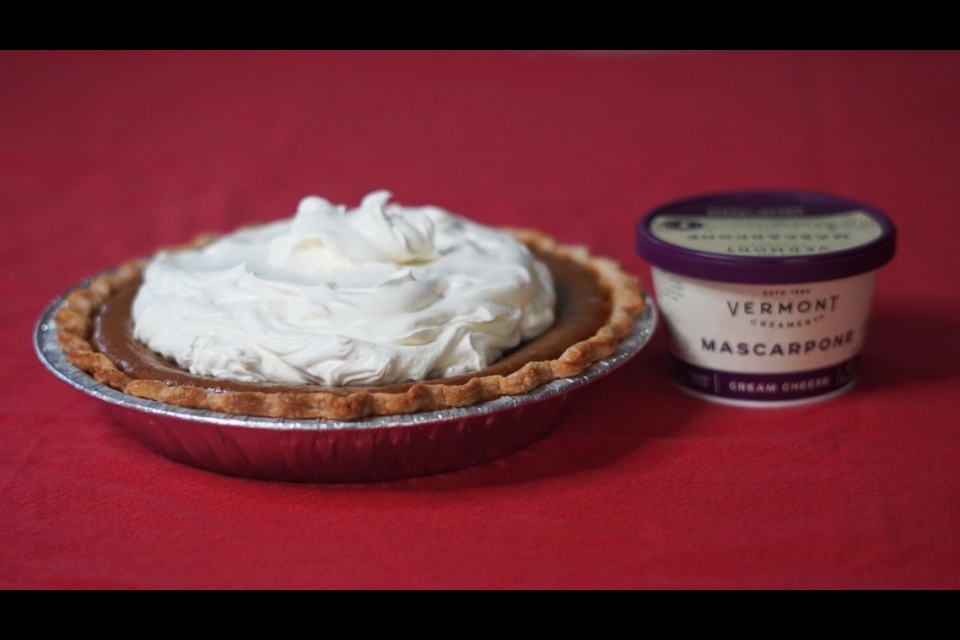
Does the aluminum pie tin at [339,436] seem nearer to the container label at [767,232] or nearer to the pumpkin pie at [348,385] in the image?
the pumpkin pie at [348,385]

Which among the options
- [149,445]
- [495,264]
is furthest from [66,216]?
[495,264]

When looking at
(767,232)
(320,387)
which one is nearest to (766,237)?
(767,232)

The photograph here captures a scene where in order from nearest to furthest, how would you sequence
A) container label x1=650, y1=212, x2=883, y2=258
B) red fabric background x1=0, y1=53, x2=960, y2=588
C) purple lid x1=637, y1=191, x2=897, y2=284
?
red fabric background x1=0, y1=53, x2=960, y2=588, purple lid x1=637, y1=191, x2=897, y2=284, container label x1=650, y1=212, x2=883, y2=258

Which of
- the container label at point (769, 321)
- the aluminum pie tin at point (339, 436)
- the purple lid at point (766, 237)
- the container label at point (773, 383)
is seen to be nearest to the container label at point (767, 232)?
the purple lid at point (766, 237)

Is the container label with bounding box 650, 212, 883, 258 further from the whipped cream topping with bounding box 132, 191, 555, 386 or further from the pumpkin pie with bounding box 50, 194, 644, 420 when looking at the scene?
the whipped cream topping with bounding box 132, 191, 555, 386

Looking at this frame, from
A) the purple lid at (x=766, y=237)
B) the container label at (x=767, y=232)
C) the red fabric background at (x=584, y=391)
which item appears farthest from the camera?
the container label at (x=767, y=232)

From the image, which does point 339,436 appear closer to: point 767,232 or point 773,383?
point 773,383

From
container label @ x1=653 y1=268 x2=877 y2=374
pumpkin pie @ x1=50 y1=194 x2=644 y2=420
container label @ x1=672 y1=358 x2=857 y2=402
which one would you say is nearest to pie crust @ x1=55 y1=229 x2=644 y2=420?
pumpkin pie @ x1=50 y1=194 x2=644 y2=420
